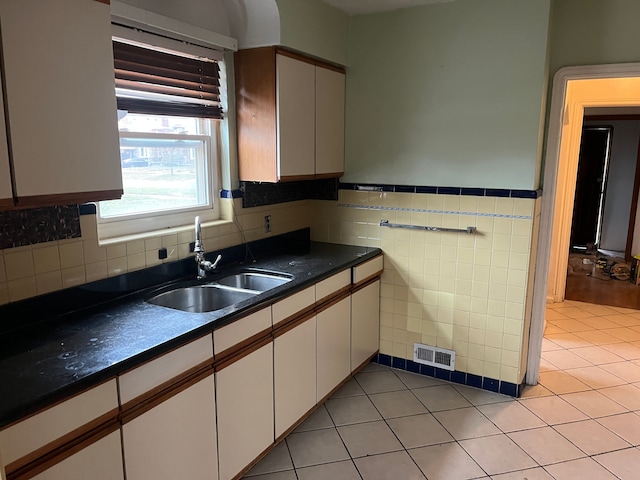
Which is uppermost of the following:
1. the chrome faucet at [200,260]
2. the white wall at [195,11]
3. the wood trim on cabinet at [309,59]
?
the white wall at [195,11]

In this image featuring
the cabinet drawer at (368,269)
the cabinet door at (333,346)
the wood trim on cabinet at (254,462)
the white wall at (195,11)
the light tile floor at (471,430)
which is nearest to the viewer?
the wood trim on cabinet at (254,462)

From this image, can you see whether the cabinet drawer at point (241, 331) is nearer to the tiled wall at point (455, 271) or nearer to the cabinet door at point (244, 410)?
the cabinet door at point (244, 410)

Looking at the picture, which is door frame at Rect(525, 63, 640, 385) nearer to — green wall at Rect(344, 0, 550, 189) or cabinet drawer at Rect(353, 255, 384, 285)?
green wall at Rect(344, 0, 550, 189)

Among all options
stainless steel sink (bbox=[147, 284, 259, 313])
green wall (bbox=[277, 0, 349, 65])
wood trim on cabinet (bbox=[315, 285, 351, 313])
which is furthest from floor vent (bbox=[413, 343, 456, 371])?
green wall (bbox=[277, 0, 349, 65])

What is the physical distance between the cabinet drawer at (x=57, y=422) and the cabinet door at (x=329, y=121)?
6.60 ft

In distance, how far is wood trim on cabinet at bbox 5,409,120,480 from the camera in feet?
4.15

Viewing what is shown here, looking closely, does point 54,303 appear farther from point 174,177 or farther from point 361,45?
point 361,45

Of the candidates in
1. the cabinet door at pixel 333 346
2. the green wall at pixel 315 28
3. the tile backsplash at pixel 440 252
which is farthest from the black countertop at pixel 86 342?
the green wall at pixel 315 28

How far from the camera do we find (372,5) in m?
3.01

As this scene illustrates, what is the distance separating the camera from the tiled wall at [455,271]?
2.96 metres

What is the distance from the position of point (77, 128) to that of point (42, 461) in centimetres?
105

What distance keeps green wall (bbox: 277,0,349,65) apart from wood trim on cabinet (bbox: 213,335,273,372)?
1.61 meters

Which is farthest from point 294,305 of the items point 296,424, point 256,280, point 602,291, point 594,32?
point 602,291

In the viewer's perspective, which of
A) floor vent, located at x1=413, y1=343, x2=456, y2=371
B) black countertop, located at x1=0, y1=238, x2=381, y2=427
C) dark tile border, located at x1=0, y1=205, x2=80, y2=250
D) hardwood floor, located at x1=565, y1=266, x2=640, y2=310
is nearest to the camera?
black countertop, located at x1=0, y1=238, x2=381, y2=427
